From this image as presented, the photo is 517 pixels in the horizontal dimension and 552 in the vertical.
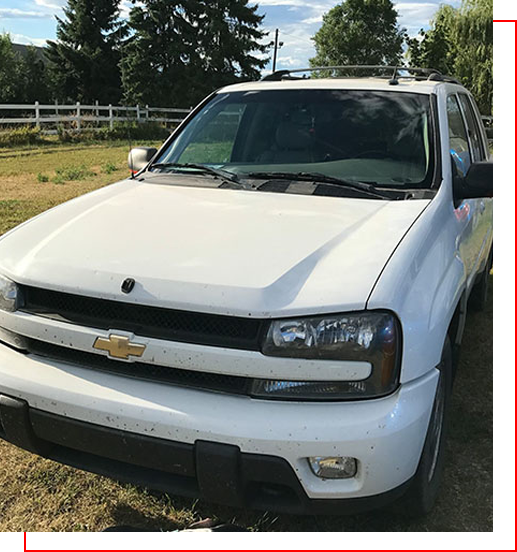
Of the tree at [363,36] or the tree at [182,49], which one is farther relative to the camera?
the tree at [363,36]

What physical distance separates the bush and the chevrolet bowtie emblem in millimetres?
19934

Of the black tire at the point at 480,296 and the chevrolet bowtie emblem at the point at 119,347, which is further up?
the chevrolet bowtie emblem at the point at 119,347

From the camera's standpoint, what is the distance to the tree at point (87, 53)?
44688 mm

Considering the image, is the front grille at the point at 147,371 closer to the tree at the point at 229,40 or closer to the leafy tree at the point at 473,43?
the leafy tree at the point at 473,43

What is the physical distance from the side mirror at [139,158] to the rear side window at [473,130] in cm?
221

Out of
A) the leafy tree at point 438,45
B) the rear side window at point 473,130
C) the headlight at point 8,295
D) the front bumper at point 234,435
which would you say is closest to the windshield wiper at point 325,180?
the front bumper at point 234,435

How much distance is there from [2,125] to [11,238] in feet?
71.4

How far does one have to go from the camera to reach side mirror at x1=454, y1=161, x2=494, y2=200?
291 cm

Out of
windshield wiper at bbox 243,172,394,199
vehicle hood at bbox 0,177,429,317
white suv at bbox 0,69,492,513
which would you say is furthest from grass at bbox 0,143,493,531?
windshield wiper at bbox 243,172,394,199

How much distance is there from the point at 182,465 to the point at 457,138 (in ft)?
8.58

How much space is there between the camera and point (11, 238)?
274 cm

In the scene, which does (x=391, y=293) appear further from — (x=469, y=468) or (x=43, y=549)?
(x=43, y=549)

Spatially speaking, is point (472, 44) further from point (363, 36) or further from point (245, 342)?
point (245, 342)

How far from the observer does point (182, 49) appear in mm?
40562
